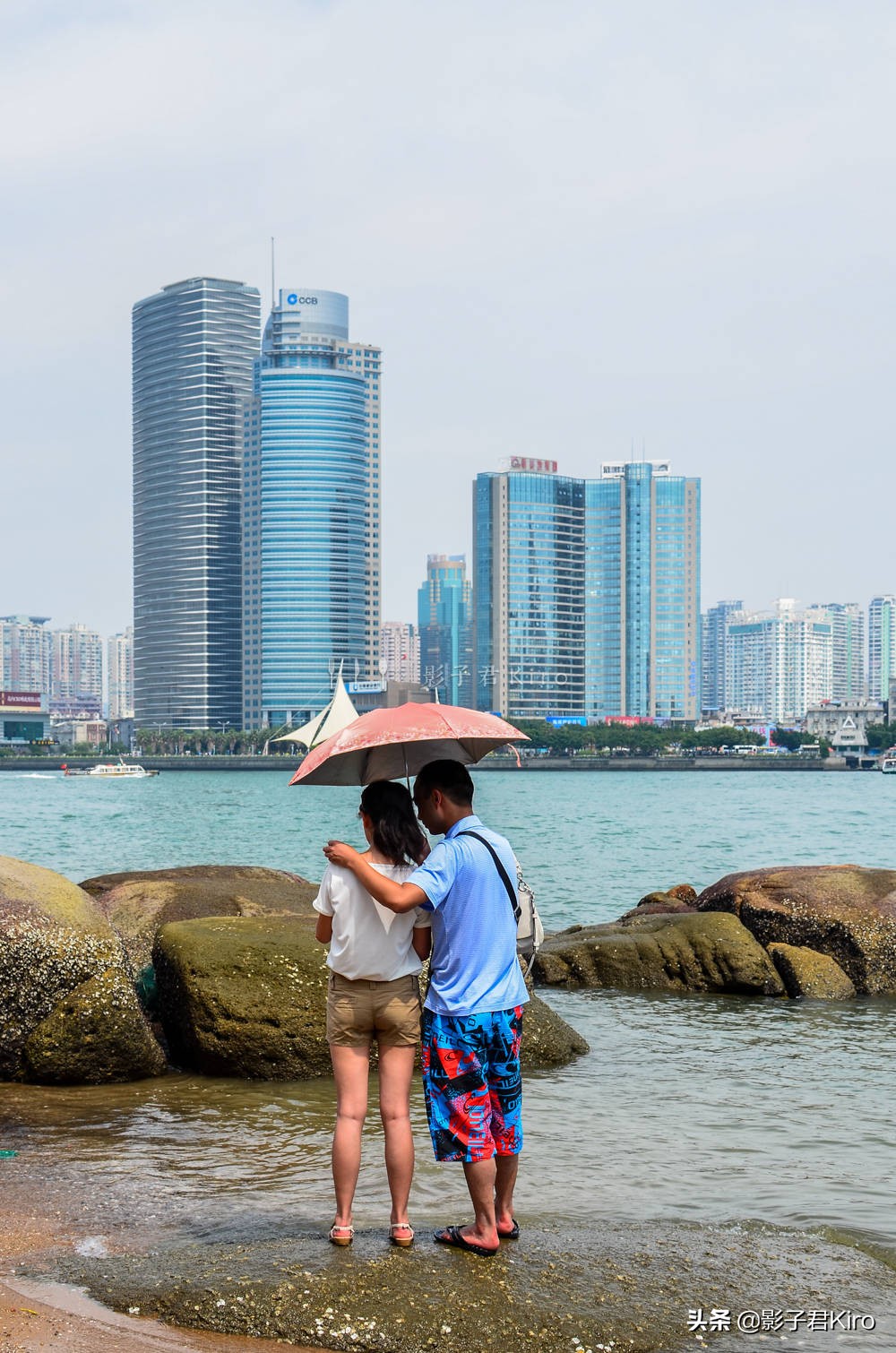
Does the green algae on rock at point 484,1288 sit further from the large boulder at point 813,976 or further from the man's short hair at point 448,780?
the large boulder at point 813,976

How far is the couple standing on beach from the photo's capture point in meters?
5.89

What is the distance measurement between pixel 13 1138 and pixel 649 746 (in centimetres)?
17264

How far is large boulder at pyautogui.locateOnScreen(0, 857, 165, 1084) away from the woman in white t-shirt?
4569 mm

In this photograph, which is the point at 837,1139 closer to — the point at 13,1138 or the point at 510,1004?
the point at 510,1004

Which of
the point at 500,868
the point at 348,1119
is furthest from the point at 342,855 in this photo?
the point at 348,1119

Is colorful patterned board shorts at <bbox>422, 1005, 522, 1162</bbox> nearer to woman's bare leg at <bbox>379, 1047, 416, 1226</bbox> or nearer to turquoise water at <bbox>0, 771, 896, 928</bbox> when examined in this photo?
woman's bare leg at <bbox>379, 1047, 416, 1226</bbox>

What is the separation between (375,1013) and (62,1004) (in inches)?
195

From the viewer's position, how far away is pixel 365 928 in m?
5.94

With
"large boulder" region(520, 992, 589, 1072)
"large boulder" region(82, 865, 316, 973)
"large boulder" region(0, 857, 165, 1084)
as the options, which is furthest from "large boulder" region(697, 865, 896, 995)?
"large boulder" region(0, 857, 165, 1084)

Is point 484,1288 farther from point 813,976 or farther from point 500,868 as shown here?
point 813,976

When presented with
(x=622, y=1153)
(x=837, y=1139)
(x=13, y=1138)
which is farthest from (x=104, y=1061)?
(x=837, y=1139)

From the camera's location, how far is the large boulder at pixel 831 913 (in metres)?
15.2

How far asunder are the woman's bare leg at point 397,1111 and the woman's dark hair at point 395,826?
88 cm

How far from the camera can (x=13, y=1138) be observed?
861 cm
